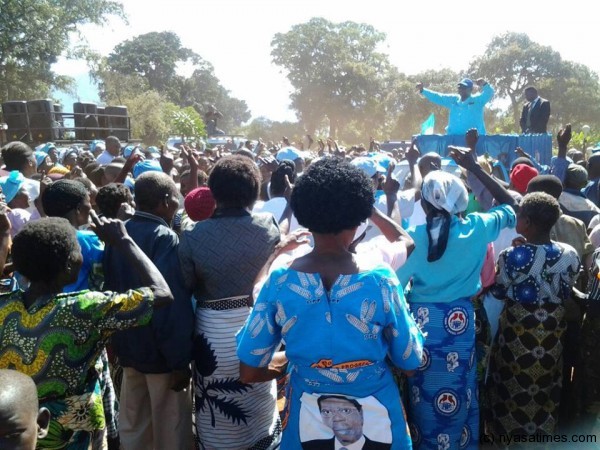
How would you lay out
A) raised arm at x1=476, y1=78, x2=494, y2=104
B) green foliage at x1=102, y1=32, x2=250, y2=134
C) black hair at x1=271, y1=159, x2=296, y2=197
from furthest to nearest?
green foliage at x1=102, y1=32, x2=250, y2=134, raised arm at x1=476, y1=78, x2=494, y2=104, black hair at x1=271, y1=159, x2=296, y2=197

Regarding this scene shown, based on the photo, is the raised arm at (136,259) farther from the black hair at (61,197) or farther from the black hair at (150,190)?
the black hair at (61,197)

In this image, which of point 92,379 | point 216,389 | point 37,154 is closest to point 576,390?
point 216,389

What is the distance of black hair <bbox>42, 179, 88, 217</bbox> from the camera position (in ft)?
9.85

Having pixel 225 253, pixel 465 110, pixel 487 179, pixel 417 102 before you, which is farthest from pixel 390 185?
pixel 417 102

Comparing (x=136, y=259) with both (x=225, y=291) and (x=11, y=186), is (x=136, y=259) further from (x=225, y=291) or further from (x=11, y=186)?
(x=11, y=186)

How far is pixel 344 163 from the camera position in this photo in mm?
1958

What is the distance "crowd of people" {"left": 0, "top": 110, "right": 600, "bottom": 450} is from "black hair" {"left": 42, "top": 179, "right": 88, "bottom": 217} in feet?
0.03

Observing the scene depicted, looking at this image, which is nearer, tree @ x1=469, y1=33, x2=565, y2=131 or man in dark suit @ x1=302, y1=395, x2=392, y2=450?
man in dark suit @ x1=302, y1=395, x2=392, y2=450

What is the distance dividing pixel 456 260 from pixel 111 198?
6.64 feet

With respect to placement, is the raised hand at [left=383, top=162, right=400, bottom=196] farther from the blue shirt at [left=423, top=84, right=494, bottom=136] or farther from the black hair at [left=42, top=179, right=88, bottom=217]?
the blue shirt at [left=423, top=84, right=494, bottom=136]

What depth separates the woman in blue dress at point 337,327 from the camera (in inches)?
73.9

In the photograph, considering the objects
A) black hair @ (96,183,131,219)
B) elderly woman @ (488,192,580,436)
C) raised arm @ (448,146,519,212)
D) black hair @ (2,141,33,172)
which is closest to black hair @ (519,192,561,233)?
elderly woman @ (488,192,580,436)

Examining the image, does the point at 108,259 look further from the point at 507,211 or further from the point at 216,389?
the point at 507,211

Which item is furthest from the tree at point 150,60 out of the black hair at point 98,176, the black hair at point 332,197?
the black hair at point 332,197
